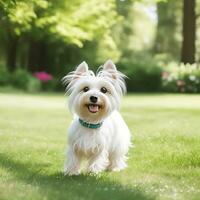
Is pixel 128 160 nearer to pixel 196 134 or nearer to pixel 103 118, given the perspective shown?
pixel 103 118

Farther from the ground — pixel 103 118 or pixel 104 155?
pixel 103 118

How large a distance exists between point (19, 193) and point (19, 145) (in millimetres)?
5029

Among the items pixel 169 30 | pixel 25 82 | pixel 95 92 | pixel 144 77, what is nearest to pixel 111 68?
pixel 95 92

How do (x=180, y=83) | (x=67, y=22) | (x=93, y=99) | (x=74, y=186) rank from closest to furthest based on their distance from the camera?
1. (x=74, y=186)
2. (x=93, y=99)
3. (x=180, y=83)
4. (x=67, y=22)

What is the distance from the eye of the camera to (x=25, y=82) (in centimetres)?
4003

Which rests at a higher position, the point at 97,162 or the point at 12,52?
the point at 12,52

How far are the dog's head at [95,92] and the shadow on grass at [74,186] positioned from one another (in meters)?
0.86

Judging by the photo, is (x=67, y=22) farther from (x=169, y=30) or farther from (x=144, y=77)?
(x=169, y=30)

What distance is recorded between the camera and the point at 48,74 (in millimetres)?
44250

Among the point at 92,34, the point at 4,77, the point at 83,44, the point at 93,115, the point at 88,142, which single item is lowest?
the point at 4,77

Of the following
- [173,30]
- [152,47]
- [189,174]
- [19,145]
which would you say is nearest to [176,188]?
[189,174]

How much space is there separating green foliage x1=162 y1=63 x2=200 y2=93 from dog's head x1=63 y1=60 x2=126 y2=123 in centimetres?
2553

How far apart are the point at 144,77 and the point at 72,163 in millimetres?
29979

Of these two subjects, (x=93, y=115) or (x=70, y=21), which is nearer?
(x=93, y=115)
